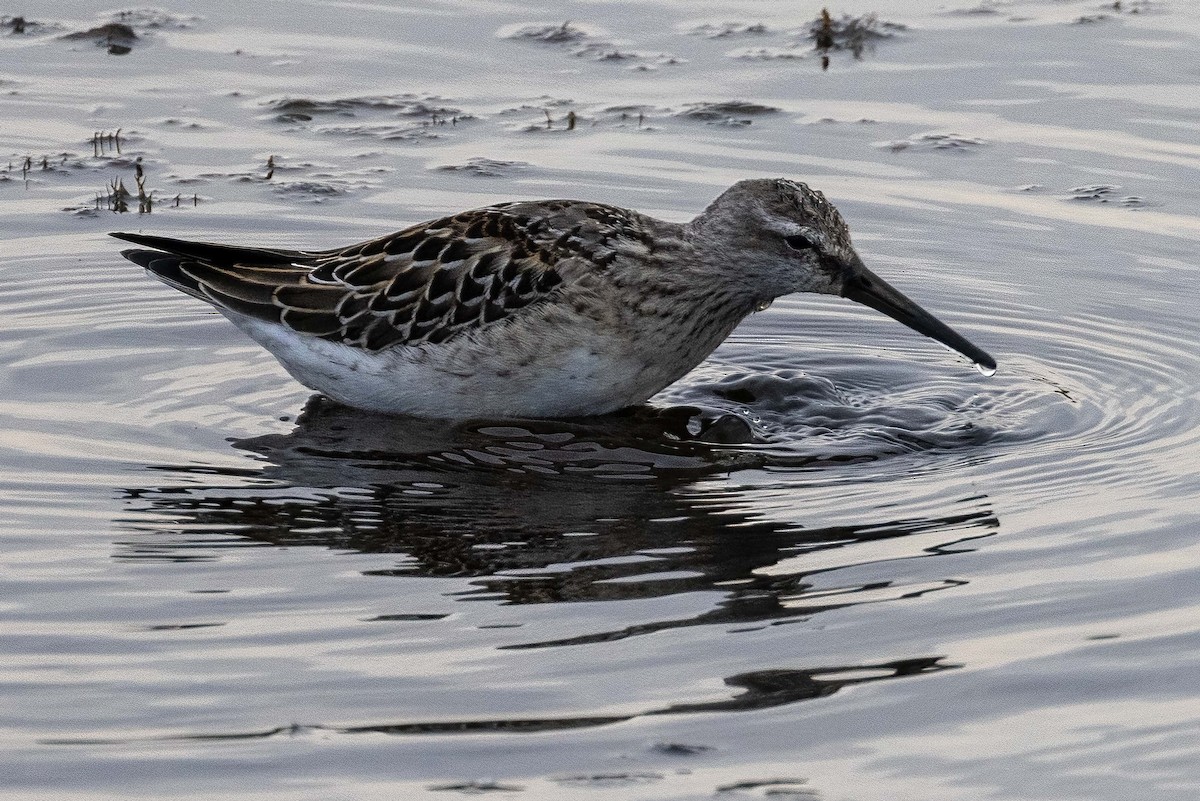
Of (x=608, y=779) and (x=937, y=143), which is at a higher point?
(x=937, y=143)

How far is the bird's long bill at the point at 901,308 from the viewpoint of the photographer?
9.14 m

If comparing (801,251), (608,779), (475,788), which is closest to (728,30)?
(801,251)

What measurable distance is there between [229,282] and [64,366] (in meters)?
0.99

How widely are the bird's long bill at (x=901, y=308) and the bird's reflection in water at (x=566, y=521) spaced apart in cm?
89

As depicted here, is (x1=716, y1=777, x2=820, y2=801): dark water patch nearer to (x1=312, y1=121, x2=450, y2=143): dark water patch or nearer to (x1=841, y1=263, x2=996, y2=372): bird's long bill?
(x1=841, y1=263, x2=996, y2=372): bird's long bill

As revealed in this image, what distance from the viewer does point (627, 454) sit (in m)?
8.82

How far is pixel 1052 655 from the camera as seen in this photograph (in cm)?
634

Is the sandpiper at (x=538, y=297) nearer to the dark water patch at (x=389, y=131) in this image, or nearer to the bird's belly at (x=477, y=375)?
the bird's belly at (x=477, y=375)

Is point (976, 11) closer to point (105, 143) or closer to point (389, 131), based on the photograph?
point (389, 131)

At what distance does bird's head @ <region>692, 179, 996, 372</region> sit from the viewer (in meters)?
9.12

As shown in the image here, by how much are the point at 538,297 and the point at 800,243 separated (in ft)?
4.33

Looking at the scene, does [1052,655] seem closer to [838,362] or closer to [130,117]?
[838,362]

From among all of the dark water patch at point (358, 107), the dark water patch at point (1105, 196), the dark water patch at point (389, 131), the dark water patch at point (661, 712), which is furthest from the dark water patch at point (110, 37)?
the dark water patch at point (661, 712)

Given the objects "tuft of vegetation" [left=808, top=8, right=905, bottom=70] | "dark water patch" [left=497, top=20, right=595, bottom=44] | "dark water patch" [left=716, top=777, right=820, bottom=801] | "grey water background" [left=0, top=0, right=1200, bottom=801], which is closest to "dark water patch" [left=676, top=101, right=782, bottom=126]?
"grey water background" [left=0, top=0, right=1200, bottom=801]
